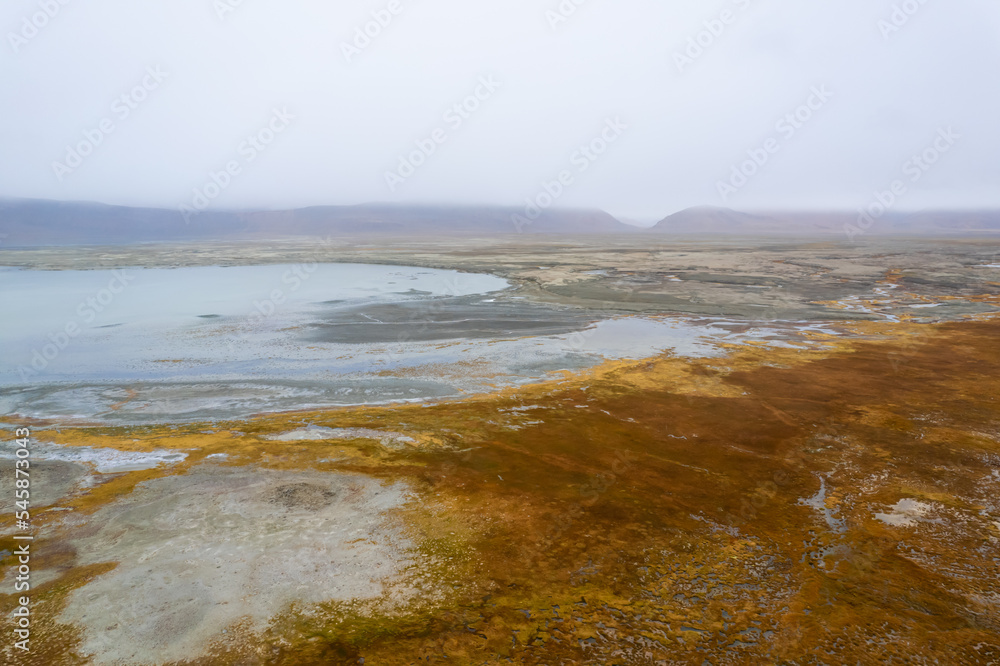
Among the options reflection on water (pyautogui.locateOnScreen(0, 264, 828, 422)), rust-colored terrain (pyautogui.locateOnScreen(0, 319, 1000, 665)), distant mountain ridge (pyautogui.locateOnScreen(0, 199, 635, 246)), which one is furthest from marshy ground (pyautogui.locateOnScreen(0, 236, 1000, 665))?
distant mountain ridge (pyautogui.locateOnScreen(0, 199, 635, 246))

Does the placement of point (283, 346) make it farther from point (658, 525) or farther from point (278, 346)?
point (658, 525)

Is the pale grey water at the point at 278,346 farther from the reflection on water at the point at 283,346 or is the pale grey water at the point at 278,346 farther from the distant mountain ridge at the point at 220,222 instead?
the distant mountain ridge at the point at 220,222

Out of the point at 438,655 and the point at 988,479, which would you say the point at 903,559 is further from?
the point at 438,655

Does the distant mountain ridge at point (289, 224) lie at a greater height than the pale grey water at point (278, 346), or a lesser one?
greater

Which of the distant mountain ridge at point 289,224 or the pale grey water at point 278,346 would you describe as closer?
the pale grey water at point 278,346

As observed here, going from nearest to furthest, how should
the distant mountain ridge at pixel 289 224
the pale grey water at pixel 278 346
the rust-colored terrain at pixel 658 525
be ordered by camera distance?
the rust-colored terrain at pixel 658 525 → the pale grey water at pixel 278 346 → the distant mountain ridge at pixel 289 224

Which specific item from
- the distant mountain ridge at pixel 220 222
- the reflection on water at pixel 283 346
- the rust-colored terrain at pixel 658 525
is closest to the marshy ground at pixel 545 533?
the rust-colored terrain at pixel 658 525

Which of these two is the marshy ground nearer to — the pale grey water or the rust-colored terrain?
the rust-colored terrain

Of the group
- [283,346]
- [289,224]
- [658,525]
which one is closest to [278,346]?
[283,346]

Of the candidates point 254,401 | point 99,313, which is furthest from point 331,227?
→ point 254,401
